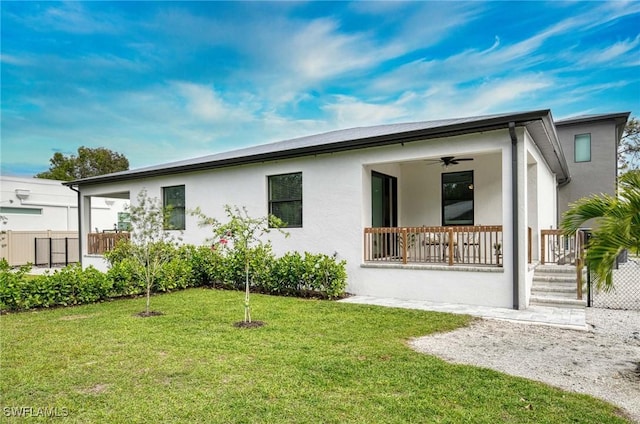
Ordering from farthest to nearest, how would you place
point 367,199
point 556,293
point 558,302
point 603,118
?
point 603,118 < point 367,199 < point 556,293 < point 558,302

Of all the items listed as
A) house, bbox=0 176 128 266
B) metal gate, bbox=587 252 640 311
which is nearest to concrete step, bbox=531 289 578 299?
metal gate, bbox=587 252 640 311

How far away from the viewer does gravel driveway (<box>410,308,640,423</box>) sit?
3.78 m

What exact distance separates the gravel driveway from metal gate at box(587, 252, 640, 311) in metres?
1.16

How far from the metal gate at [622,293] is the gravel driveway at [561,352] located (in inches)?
45.5

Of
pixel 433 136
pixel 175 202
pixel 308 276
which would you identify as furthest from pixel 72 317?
pixel 433 136

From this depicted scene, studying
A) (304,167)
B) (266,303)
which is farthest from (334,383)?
(304,167)

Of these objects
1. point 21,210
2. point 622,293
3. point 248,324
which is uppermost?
point 21,210

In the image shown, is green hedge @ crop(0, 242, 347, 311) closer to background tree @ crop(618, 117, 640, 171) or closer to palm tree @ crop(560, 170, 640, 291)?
palm tree @ crop(560, 170, 640, 291)

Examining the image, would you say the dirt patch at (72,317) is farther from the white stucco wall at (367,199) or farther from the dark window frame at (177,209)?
the dark window frame at (177,209)

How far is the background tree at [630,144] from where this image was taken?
25591 mm

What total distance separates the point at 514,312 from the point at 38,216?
2152 cm

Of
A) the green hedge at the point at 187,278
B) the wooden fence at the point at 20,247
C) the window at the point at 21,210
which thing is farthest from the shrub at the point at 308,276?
the window at the point at 21,210

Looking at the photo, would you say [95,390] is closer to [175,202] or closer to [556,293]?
[556,293]

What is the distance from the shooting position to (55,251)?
17.8m
